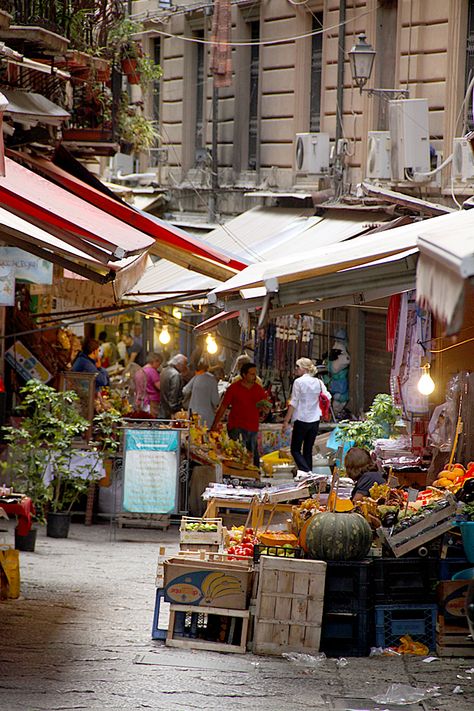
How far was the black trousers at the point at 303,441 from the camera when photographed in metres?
18.4

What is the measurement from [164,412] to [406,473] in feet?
24.3

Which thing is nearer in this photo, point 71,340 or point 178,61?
point 71,340

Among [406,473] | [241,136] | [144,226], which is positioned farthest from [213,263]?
[241,136]

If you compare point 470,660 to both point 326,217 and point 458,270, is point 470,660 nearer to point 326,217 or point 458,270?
point 458,270

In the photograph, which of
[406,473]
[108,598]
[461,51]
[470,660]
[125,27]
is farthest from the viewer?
[461,51]

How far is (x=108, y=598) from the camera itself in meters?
12.3

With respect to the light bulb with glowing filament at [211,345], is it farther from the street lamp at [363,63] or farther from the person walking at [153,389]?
the street lamp at [363,63]

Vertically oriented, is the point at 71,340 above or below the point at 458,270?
below

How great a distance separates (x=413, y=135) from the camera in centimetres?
1891

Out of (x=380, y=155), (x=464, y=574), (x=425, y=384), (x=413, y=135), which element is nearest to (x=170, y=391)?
(x=380, y=155)

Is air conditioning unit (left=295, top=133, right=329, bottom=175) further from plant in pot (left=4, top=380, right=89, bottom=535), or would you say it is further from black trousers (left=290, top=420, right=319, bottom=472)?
plant in pot (left=4, top=380, right=89, bottom=535)

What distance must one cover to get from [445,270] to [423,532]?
511 cm

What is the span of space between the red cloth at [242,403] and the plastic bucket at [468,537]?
781 cm

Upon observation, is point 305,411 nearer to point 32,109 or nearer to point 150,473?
point 150,473
